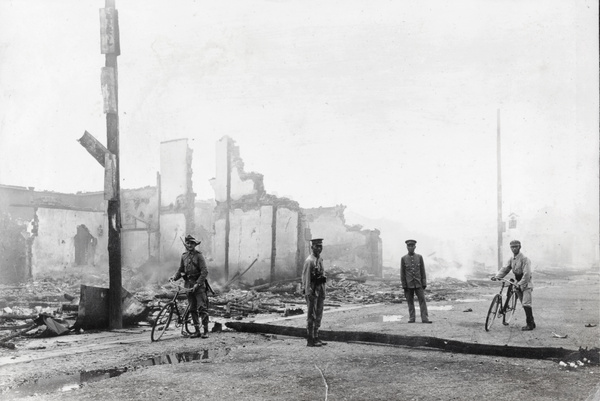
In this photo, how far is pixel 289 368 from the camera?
7215 millimetres

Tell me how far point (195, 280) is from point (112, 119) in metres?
3.81

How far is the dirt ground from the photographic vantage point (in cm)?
586

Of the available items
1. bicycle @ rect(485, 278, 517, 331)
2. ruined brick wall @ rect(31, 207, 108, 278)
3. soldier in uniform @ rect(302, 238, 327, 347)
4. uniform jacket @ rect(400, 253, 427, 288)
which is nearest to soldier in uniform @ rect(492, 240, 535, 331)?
bicycle @ rect(485, 278, 517, 331)

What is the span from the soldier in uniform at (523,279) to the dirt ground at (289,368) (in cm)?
31

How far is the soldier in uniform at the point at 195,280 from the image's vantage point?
10.3 m

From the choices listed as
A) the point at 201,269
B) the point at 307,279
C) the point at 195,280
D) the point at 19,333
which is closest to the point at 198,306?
the point at 195,280

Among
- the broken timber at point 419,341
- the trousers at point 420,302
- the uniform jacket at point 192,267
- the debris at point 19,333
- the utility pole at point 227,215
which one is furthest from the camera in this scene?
the utility pole at point 227,215

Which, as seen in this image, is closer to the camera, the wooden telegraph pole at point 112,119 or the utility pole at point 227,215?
the wooden telegraph pole at point 112,119

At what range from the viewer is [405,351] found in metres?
8.65

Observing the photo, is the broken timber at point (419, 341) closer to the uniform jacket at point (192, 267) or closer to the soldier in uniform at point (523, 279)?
the uniform jacket at point (192, 267)

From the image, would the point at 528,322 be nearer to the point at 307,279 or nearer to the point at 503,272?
the point at 503,272

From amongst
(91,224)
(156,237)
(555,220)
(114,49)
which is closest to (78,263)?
(91,224)

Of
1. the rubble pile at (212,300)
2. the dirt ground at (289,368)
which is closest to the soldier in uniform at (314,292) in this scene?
the dirt ground at (289,368)

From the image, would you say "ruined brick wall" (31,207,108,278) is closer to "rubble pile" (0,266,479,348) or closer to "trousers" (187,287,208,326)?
"rubble pile" (0,266,479,348)
